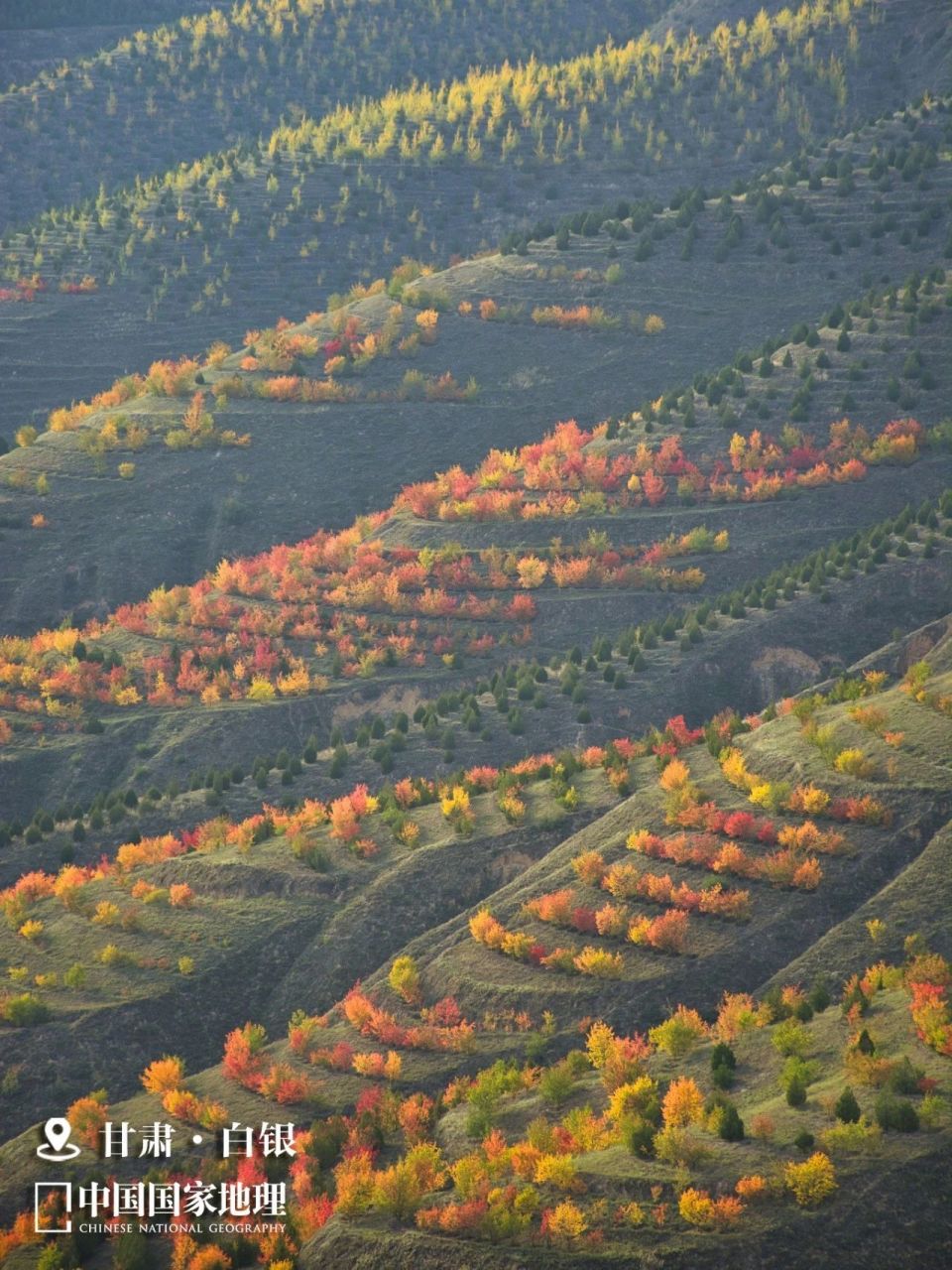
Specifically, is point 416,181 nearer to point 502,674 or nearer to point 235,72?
point 235,72

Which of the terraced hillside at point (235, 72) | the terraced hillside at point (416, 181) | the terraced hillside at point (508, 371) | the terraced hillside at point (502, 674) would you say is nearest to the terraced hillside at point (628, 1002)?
the terraced hillside at point (502, 674)

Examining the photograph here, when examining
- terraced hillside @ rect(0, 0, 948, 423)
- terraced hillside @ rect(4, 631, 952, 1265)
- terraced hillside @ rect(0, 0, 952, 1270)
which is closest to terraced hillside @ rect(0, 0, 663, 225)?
terraced hillside @ rect(0, 0, 952, 1270)

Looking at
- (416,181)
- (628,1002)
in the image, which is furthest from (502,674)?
(416,181)

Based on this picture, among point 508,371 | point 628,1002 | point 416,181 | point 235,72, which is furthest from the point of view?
point 235,72

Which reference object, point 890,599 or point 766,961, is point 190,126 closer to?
point 890,599

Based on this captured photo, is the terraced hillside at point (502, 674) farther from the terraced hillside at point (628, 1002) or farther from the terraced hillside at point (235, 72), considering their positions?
the terraced hillside at point (235, 72)

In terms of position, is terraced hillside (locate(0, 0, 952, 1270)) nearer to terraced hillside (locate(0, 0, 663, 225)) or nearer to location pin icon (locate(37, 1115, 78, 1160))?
location pin icon (locate(37, 1115, 78, 1160))

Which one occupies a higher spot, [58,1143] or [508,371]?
[508,371]

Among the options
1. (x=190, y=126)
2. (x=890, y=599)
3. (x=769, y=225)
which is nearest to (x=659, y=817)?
(x=890, y=599)
